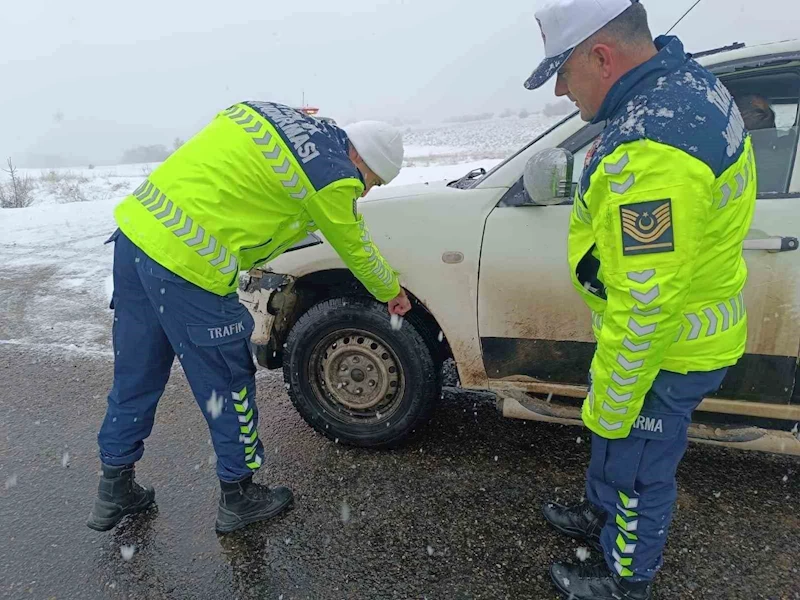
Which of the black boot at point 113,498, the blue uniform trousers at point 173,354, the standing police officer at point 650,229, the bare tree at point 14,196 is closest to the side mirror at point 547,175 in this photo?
the standing police officer at point 650,229

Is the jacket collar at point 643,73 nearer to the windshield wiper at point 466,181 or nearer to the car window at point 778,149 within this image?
the car window at point 778,149

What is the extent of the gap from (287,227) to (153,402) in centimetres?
99

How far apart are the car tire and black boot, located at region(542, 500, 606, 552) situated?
77cm

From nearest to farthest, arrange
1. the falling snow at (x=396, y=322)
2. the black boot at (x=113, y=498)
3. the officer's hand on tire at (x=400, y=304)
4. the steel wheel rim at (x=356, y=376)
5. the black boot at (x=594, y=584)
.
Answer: the black boot at (x=594, y=584)
the black boot at (x=113, y=498)
the officer's hand on tire at (x=400, y=304)
the falling snow at (x=396, y=322)
the steel wheel rim at (x=356, y=376)

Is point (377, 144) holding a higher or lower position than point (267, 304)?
higher

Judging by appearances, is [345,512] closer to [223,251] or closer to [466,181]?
[223,251]

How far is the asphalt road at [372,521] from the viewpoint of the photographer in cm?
218

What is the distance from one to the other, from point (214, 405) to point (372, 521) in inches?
33.4

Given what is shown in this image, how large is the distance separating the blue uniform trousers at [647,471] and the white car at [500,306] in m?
0.68

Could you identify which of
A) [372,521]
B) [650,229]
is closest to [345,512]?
[372,521]

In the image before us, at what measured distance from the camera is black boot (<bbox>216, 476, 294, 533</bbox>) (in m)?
2.45

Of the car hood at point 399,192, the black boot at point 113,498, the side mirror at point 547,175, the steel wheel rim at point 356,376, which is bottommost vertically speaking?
the black boot at point 113,498

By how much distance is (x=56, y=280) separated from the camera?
6.34 metres

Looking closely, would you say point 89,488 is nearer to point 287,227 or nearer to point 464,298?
point 287,227
